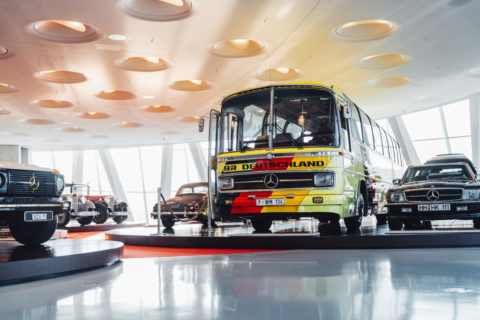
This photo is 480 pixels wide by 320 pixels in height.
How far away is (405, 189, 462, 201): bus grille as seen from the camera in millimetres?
7852

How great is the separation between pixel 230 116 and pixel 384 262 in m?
4.00

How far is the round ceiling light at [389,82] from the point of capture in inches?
653

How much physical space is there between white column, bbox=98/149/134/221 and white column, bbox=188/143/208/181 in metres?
5.67

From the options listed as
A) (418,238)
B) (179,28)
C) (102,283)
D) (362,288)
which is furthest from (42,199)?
(179,28)

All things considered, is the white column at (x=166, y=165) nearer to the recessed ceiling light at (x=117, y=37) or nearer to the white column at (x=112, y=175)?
the white column at (x=112, y=175)

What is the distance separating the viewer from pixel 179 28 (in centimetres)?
1090

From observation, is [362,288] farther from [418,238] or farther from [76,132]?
[76,132]

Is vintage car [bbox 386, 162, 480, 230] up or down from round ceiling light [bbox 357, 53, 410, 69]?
down

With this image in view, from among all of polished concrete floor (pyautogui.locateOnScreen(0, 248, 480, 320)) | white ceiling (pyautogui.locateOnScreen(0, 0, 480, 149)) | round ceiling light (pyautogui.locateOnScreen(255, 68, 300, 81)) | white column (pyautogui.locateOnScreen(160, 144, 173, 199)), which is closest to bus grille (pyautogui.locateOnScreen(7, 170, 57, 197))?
polished concrete floor (pyautogui.locateOnScreen(0, 248, 480, 320))

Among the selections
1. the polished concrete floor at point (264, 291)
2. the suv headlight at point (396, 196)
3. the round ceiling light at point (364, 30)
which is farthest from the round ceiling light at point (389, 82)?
the polished concrete floor at point (264, 291)

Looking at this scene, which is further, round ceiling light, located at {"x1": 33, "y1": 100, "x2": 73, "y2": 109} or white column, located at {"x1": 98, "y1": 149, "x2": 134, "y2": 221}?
white column, located at {"x1": 98, "y1": 149, "x2": 134, "y2": 221}

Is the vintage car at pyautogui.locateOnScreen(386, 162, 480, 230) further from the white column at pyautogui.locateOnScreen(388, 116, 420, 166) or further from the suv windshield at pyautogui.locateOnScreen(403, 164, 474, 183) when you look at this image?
the white column at pyautogui.locateOnScreen(388, 116, 420, 166)

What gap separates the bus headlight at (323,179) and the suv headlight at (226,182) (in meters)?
1.49

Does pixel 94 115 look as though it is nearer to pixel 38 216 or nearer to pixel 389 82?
pixel 389 82
